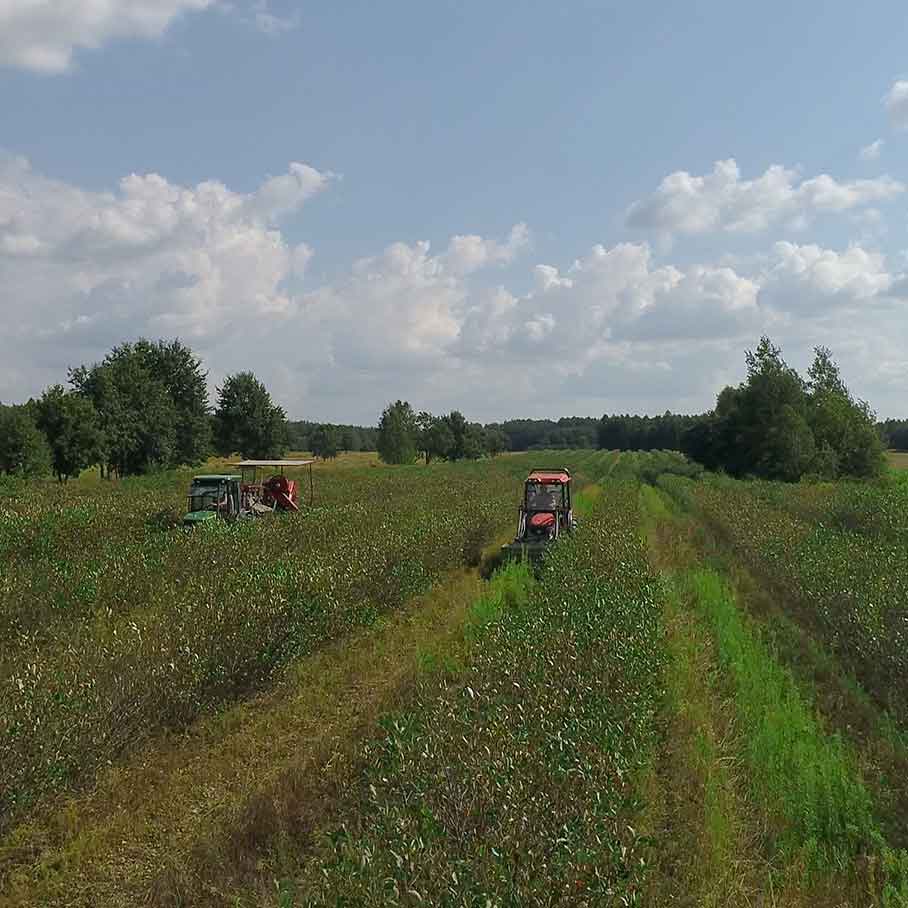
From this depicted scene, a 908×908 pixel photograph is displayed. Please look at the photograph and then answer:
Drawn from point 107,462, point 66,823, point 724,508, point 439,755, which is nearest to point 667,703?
point 439,755

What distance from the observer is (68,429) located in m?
41.4

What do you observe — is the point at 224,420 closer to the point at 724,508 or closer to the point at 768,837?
the point at 724,508

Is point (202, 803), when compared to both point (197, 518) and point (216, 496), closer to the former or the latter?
point (197, 518)

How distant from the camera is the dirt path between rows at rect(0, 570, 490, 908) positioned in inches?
219

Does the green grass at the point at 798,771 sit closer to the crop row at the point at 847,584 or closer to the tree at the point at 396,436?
the crop row at the point at 847,584

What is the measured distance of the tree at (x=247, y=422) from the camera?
57188 millimetres

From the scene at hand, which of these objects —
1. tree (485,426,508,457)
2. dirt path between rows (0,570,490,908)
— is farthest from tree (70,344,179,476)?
tree (485,426,508,457)

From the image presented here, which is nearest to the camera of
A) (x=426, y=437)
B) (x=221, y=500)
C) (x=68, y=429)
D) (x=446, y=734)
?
(x=446, y=734)

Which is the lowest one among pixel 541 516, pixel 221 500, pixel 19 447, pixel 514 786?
pixel 514 786

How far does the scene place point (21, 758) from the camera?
5793 millimetres

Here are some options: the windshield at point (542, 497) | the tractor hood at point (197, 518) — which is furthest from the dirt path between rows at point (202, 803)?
the tractor hood at point (197, 518)

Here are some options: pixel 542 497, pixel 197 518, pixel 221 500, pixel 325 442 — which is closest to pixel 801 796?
pixel 542 497

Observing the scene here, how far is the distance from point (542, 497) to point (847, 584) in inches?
303

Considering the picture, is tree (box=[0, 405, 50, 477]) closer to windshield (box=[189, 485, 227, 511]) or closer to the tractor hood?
windshield (box=[189, 485, 227, 511])
